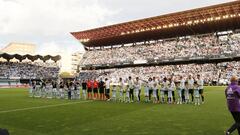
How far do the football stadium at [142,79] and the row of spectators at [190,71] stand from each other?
0.21 metres

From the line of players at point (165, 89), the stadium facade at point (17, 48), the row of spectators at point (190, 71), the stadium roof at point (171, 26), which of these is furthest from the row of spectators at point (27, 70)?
the line of players at point (165, 89)

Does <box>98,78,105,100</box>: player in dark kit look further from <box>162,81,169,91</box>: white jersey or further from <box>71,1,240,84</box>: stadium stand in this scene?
<box>71,1,240,84</box>: stadium stand

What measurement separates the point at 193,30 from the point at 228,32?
8498 millimetres

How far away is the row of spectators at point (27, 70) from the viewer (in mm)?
77875

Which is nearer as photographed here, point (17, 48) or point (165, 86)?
point (165, 86)

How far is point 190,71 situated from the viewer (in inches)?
2418

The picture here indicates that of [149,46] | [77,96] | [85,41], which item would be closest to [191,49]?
[149,46]

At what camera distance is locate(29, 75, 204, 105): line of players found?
2053 centimetres

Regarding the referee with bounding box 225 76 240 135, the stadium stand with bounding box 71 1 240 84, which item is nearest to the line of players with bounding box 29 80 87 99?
the referee with bounding box 225 76 240 135

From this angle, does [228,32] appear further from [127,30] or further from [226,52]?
[127,30]

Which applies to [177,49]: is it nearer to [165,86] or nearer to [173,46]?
[173,46]

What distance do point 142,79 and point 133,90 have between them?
2384 centimetres

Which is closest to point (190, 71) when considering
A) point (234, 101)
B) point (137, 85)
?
point (137, 85)

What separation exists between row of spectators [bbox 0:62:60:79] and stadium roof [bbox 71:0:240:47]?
15.1m
